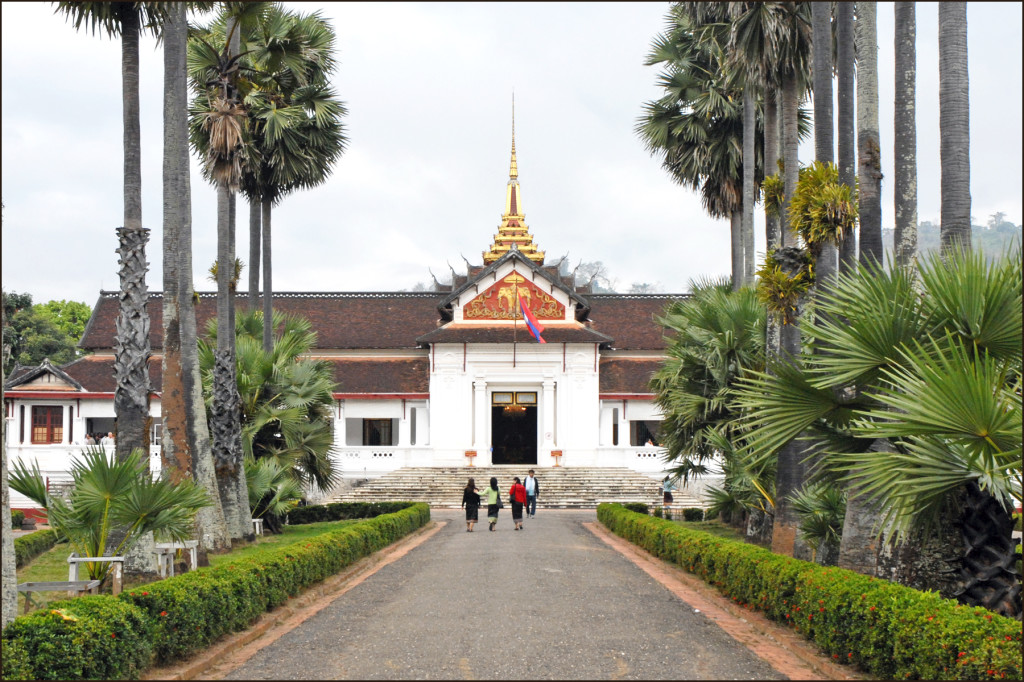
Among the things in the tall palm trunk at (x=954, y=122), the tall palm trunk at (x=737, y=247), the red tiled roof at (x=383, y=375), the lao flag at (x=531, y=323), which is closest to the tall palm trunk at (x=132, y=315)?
the tall palm trunk at (x=954, y=122)

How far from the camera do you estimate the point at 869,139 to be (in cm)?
1215

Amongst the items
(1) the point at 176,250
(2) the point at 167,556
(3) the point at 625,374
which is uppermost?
(1) the point at 176,250

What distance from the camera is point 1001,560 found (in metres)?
8.27

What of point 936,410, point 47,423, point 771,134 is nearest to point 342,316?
point 47,423

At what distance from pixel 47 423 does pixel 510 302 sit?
19.1 metres

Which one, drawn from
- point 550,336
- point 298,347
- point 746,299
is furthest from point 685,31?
point 550,336

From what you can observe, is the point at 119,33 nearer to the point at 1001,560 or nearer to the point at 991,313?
the point at 991,313

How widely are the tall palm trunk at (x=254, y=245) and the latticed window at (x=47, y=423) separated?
1997 centimetres

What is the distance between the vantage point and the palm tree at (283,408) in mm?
21109

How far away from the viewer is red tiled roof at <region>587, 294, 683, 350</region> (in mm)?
45656

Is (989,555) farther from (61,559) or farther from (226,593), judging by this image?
(61,559)

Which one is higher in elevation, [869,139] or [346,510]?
[869,139]

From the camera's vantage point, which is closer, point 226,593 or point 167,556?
point 226,593

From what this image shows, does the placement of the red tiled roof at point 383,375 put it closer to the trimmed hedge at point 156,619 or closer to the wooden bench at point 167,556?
the wooden bench at point 167,556
